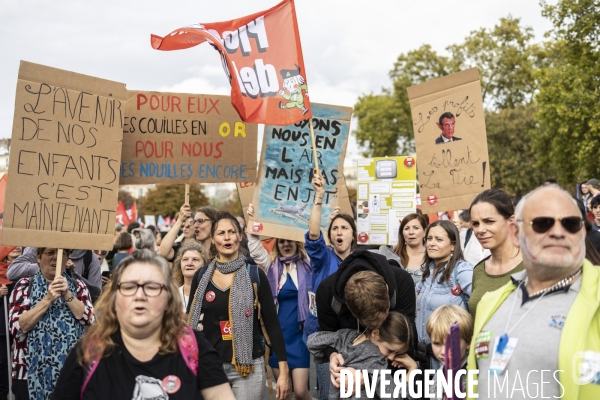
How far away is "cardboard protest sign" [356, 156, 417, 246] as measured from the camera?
9.45 metres

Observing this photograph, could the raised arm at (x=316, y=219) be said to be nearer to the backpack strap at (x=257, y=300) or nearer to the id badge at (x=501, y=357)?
the backpack strap at (x=257, y=300)

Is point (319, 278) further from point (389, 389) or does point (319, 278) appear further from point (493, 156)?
point (493, 156)

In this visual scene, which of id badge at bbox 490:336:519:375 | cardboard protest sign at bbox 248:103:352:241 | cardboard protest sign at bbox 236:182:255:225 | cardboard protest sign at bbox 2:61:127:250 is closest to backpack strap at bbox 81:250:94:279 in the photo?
cardboard protest sign at bbox 2:61:127:250

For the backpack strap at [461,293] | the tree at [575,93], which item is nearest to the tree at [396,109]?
the tree at [575,93]

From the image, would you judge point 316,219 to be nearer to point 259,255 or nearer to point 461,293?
point 259,255

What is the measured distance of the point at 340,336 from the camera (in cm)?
405

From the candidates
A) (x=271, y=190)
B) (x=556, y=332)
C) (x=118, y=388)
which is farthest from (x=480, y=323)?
(x=271, y=190)

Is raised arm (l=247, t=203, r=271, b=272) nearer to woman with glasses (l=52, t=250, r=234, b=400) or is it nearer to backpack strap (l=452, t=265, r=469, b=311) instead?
backpack strap (l=452, t=265, r=469, b=311)

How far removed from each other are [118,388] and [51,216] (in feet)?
8.44

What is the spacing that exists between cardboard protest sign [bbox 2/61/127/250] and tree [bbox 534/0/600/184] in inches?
922

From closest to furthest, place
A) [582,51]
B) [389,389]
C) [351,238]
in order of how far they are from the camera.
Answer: [389,389], [351,238], [582,51]

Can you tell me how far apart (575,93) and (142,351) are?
26.2 meters

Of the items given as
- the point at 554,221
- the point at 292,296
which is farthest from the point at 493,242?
the point at 292,296

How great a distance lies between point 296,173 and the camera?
701 cm
